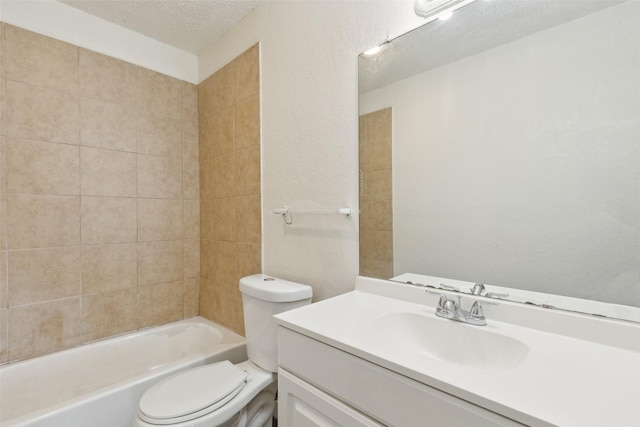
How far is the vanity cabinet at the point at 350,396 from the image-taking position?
0.58 m

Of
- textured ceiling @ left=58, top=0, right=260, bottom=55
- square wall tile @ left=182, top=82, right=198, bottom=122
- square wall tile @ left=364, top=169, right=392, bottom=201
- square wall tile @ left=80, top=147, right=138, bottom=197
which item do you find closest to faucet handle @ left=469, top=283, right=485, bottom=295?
square wall tile @ left=364, top=169, right=392, bottom=201

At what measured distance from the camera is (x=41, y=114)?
5.51ft

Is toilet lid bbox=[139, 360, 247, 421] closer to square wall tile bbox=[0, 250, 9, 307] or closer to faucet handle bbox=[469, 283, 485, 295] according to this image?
faucet handle bbox=[469, 283, 485, 295]

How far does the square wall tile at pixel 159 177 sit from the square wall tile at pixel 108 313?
2.27ft

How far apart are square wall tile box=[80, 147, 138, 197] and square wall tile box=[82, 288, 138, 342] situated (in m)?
0.66

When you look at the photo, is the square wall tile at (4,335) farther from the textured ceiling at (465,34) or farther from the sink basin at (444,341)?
the textured ceiling at (465,34)

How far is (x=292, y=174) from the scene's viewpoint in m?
1.56

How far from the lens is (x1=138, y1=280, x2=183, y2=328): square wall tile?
80.4 inches

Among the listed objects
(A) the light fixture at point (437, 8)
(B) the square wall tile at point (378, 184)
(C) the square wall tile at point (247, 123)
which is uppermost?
(A) the light fixture at point (437, 8)

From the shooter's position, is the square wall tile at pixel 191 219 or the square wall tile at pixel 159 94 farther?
the square wall tile at pixel 191 219

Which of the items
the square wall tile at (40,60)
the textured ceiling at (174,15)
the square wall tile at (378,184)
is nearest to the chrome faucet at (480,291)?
the square wall tile at (378,184)

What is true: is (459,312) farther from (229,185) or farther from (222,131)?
(222,131)

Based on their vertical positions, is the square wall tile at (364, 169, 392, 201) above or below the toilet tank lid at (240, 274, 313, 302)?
above

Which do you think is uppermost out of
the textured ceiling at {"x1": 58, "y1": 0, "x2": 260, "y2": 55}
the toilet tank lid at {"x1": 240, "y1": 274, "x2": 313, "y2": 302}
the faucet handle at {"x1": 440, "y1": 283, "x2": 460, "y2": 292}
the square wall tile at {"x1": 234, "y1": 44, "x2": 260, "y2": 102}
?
the textured ceiling at {"x1": 58, "y1": 0, "x2": 260, "y2": 55}
